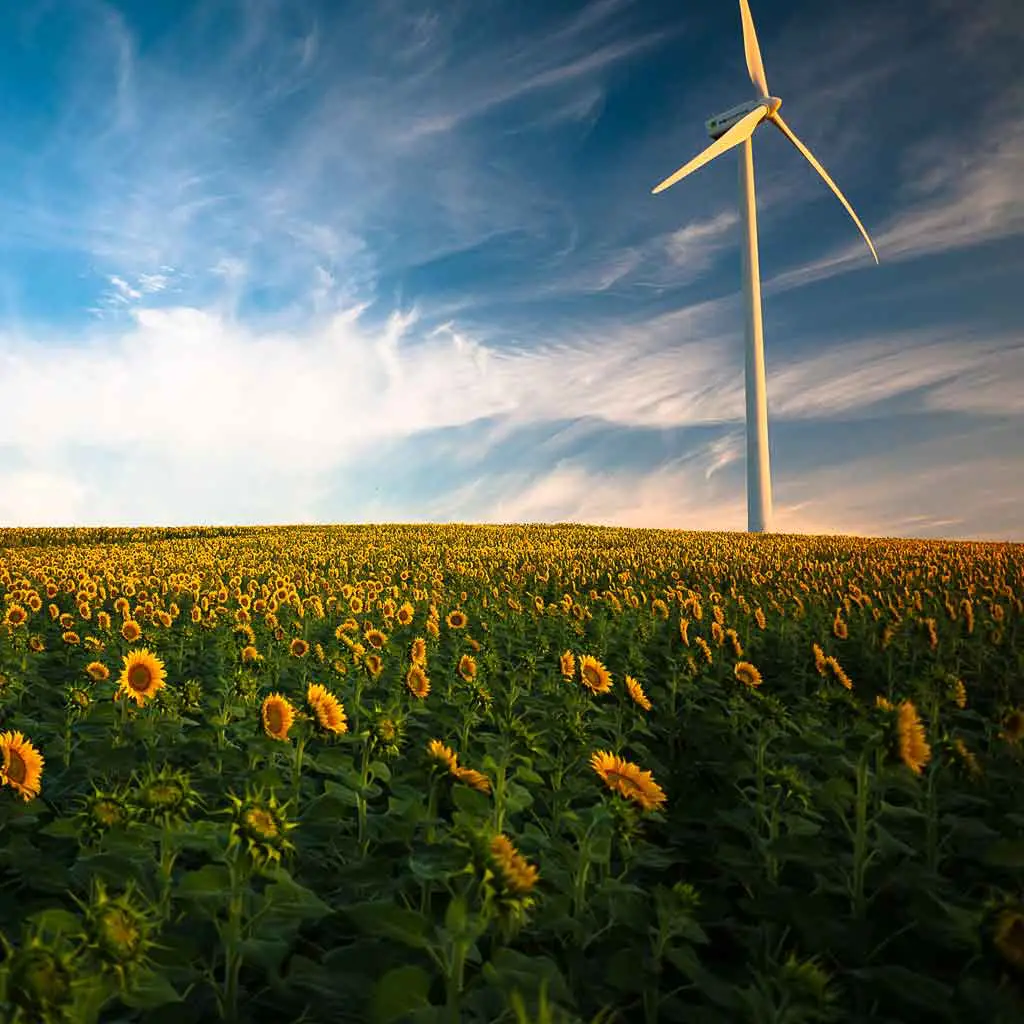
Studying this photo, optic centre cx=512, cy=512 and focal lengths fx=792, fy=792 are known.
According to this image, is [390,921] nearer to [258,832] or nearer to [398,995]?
[398,995]

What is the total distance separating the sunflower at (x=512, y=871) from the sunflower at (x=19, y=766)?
9.10ft

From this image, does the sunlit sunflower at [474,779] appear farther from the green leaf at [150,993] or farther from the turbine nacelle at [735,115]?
the turbine nacelle at [735,115]

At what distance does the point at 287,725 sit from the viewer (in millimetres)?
4676

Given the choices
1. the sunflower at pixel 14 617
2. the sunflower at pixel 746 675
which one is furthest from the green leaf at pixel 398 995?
the sunflower at pixel 14 617

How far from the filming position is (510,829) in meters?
3.82

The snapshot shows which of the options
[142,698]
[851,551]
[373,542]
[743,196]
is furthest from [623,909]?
[743,196]

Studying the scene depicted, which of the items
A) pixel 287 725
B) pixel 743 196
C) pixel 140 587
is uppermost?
pixel 743 196

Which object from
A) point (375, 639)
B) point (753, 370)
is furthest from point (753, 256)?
point (375, 639)

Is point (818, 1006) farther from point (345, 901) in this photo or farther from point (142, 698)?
point (142, 698)

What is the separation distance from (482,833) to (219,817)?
3.02 m

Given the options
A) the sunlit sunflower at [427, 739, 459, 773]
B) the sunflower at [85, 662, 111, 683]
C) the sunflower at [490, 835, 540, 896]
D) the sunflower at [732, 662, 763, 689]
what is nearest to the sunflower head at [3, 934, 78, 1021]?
the sunflower at [490, 835, 540, 896]

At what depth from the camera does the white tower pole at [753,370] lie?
45.6 meters

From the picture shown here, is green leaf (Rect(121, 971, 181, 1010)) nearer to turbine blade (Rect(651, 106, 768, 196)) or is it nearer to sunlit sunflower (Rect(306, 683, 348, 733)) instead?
sunlit sunflower (Rect(306, 683, 348, 733))

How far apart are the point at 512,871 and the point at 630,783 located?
145 centimetres
